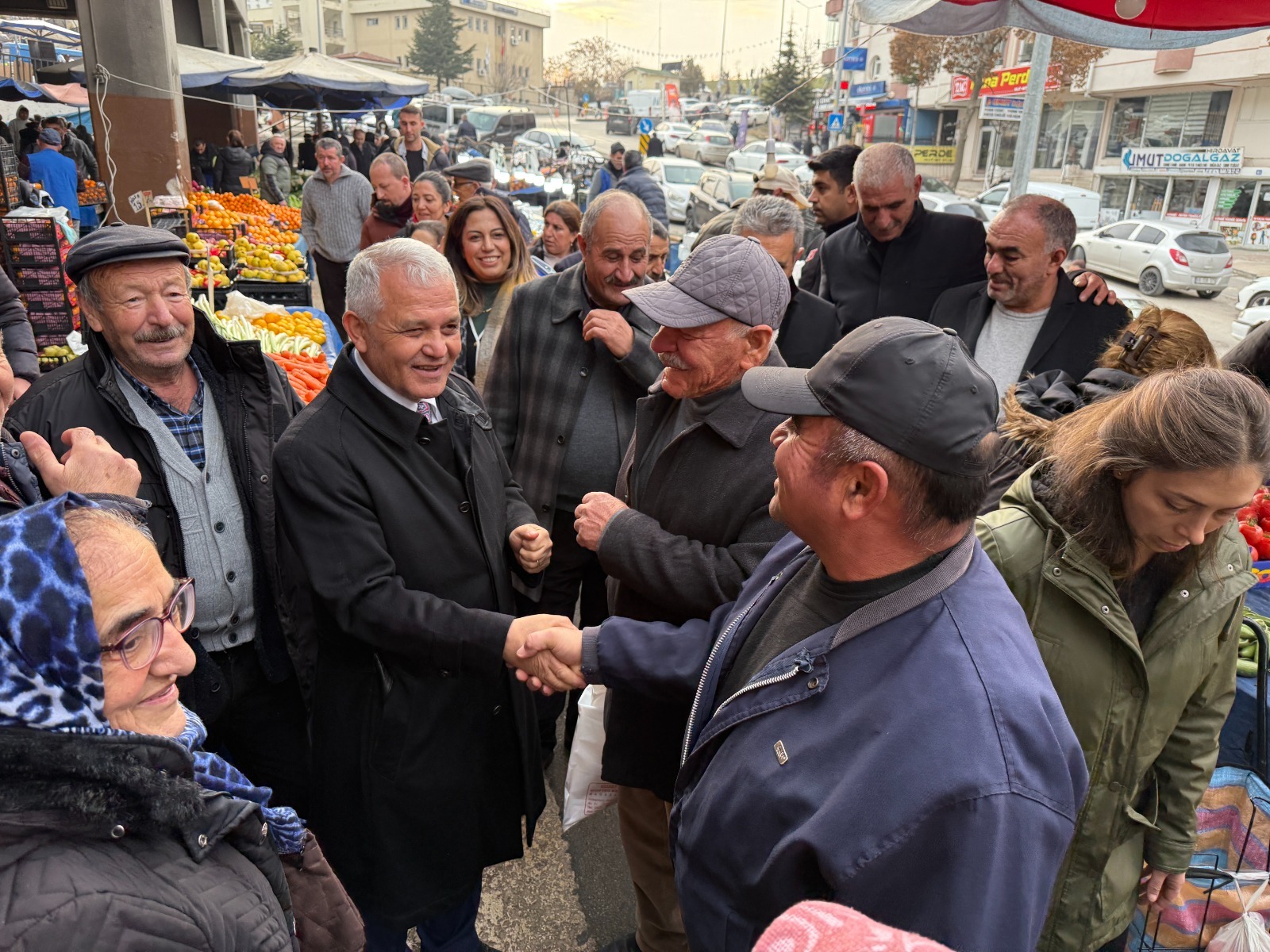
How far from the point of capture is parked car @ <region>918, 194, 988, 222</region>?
1833cm

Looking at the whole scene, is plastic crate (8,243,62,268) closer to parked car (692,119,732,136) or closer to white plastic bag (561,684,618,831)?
white plastic bag (561,684,618,831)

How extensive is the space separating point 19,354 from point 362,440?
2409 millimetres

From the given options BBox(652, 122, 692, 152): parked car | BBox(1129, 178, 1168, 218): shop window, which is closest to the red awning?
BBox(1129, 178, 1168, 218): shop window

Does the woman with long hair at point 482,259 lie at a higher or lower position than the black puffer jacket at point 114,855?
higher

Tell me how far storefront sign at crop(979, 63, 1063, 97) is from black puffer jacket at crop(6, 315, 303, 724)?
32.0 metres

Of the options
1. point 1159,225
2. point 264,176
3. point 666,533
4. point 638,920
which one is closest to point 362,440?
point 666,533

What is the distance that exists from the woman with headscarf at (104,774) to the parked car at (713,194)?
56.3 ft

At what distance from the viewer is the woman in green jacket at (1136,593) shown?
1.77m

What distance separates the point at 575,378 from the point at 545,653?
1441mm

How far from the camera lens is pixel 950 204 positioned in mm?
19781

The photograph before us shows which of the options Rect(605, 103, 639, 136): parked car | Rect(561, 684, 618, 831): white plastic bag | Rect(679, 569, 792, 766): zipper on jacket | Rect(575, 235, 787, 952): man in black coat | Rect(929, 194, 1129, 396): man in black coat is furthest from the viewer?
Rect(605, 103, 639, 136): parked car

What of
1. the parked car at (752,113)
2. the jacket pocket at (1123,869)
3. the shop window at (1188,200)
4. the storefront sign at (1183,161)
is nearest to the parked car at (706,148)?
the parked car at (752,113)

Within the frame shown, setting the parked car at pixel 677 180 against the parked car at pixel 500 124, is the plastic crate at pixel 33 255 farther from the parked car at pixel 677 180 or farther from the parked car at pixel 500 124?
the parked car at pixel 500 124

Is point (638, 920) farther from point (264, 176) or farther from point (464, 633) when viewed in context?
point (264, 176)
